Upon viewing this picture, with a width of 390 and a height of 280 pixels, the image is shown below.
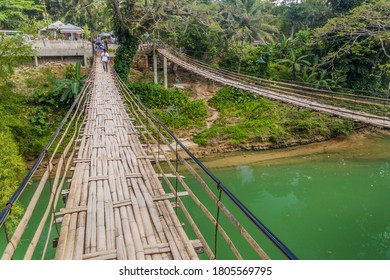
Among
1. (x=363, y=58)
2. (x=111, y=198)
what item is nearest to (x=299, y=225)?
(x=111, y=198)

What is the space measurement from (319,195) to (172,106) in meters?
6.16

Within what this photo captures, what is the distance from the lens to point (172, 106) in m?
11.1

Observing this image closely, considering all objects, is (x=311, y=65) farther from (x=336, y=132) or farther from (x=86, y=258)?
(x=86, y=258)

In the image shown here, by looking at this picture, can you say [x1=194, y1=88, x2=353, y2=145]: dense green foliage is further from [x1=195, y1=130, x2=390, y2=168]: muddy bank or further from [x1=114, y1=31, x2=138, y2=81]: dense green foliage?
[x1=114, y1=31, x2=138, y2=81]: dense green foliage

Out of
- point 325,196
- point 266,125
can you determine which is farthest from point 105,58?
point 325,196

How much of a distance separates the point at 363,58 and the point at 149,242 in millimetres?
12638

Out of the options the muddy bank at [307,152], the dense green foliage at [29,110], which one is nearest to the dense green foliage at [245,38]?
the dense green foliage at [29,110]

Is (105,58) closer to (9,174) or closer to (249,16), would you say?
(9,174)

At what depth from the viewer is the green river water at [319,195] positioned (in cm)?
549

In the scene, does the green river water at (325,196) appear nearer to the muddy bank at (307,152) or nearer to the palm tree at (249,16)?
the muddy bank at (307,152)

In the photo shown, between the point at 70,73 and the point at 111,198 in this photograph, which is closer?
the point at 111,198

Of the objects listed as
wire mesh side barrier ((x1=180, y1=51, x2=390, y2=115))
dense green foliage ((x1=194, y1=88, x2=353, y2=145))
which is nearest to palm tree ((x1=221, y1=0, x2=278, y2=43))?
wire mesh side barrier ((x1=180, y1=51, x2=390, y2=115))

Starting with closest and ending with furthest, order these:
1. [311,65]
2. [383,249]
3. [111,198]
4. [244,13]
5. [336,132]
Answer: [111,198] < [383,249] < [336,132] < [311,65] < [244,13]

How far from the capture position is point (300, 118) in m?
11.1
